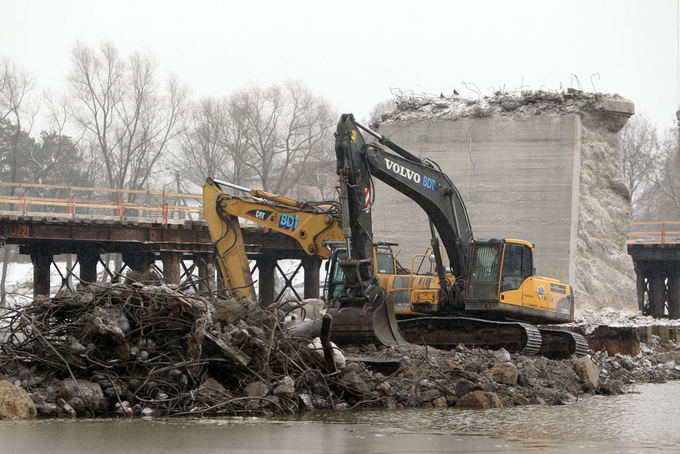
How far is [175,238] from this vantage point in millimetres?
33031

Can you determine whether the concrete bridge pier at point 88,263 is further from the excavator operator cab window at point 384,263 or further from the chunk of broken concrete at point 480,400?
the chunk of broken concrete at point 480,400

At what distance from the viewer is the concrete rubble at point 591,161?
107 feet

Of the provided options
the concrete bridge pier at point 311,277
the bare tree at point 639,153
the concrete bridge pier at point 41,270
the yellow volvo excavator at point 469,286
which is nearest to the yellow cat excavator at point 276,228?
the yellow volvo excavator at point 469,286

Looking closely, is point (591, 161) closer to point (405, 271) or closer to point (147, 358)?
point (405, 271)

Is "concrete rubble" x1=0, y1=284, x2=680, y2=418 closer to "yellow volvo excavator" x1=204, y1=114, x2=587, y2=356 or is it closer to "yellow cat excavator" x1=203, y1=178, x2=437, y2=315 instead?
"yellow volvo excavator" x1=204, y1=114, x2=587, y2=356

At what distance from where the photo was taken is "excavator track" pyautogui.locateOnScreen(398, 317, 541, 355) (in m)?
18.8

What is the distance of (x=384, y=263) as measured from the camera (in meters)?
21.5

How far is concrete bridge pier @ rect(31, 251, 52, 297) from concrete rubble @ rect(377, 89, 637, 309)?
12.7 m

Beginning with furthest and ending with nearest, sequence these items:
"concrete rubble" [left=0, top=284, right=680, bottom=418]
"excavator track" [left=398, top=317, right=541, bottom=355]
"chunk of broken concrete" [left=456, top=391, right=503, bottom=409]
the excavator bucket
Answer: "excavator track" [left=398, top=317, right=541, bottom=355] → the excavator bucket → "chunk of broken concrete" [left=456, top=391, right=503, bottom=409] → "concrete rubble" [left=0, top=284, right=680, bottom=418]

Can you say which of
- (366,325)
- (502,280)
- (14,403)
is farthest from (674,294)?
(14,403)

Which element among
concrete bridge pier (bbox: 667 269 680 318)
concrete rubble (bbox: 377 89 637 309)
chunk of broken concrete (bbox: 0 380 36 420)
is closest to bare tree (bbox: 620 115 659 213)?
concrete bridge pier (bbox: 667 269 680 318)

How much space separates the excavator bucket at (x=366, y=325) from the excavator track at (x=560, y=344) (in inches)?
150

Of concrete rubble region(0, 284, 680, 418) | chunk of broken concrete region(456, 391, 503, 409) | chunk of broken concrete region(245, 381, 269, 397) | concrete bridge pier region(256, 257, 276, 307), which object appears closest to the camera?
concrete rubble region(0, 284, 680, 418)

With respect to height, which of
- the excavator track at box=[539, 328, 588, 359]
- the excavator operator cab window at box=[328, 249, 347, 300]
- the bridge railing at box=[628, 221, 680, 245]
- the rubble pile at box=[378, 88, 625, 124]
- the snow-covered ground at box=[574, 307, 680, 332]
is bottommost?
the excavator track at box=[539, 328, 588, 359]
